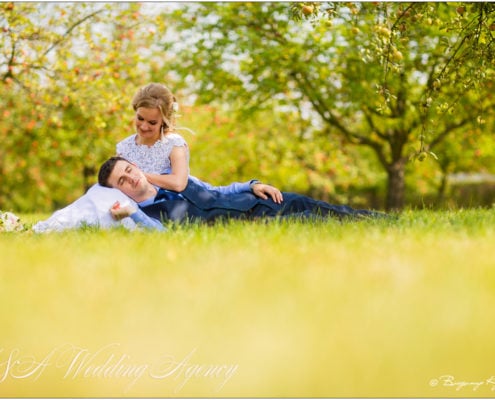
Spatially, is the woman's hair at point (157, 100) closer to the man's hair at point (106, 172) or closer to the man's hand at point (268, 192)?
the man's hair at point (106, 172)

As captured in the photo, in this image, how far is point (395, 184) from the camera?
1477 centimetres

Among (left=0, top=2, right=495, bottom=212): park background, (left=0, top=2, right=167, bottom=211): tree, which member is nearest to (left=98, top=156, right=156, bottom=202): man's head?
(left=0, top=2, right=495, bottom=212): park background

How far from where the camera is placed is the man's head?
5.90m

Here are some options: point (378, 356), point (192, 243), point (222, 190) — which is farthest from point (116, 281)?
point (222, 190)

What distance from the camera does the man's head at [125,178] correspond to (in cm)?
590

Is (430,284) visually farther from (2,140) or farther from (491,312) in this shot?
(2,140)

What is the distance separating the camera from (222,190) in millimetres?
6426

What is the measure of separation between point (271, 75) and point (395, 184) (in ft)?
15.5

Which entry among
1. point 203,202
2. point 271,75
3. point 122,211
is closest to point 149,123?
point 203,202

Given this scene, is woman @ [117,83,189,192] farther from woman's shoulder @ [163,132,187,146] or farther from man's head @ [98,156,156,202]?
man's head @ [98,156,156,202]

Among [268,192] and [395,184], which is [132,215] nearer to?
[268,192]

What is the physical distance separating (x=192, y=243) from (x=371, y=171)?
21.4 metres

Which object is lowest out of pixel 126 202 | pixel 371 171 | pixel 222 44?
pixel 371 171

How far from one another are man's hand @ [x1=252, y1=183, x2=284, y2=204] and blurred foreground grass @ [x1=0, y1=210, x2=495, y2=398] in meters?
2.72
